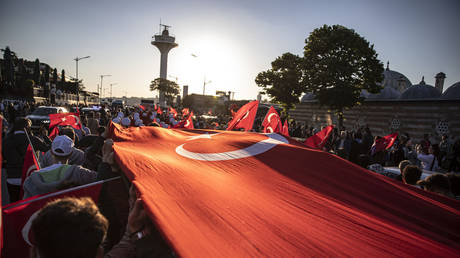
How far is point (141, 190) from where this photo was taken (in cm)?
228

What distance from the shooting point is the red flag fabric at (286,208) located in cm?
187

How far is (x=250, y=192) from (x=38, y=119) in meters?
18.4

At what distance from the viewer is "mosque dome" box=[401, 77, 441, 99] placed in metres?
27.7

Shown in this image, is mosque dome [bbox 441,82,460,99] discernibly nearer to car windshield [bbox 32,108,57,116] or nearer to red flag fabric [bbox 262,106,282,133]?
red flag fabric [bbox 262,106,282,133]

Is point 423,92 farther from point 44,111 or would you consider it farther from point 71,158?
point 44,111

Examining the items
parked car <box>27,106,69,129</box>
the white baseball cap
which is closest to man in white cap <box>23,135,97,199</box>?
the white baseball cap

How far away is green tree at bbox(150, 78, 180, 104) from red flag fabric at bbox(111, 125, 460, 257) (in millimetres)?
69813

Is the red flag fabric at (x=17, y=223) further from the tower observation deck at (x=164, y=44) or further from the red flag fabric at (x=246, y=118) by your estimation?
the tower observation deck at (x=164, y=44)

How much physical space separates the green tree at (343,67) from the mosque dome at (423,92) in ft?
29.0

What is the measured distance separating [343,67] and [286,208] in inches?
912

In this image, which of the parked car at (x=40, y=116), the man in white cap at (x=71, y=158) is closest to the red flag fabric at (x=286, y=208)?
the man in white cap at (x=71, y=158)

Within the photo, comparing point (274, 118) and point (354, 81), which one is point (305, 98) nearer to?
point (354, 81)

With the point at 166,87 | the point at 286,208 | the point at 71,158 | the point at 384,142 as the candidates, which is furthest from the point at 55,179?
the point at 166,87

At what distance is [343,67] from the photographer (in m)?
22.4
